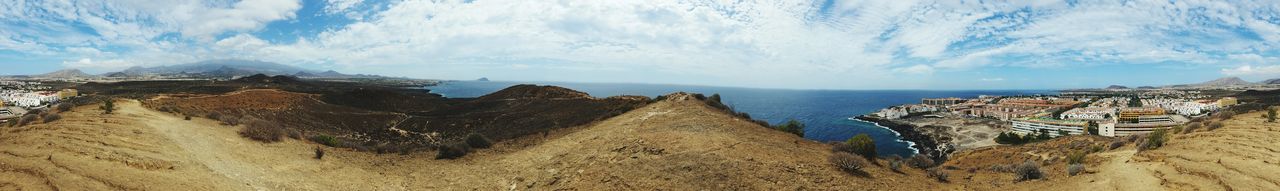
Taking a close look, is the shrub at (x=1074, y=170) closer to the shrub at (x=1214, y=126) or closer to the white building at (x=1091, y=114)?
the shrub at (x=1214, y=126)

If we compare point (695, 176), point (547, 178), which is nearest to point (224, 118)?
point (547, 178)

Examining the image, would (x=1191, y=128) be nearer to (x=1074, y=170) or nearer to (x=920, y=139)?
(x=1074, y=170)

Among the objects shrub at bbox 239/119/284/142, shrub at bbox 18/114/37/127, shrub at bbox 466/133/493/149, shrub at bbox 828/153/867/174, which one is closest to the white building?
shrub at bbox 828/153/867/174

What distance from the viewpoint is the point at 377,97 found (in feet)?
180

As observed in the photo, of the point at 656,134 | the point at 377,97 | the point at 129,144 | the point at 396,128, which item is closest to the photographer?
the point at 129,144

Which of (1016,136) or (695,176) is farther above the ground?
(695,176)

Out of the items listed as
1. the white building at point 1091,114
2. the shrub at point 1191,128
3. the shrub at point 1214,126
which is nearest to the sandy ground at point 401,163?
the shrub at point 1191,128

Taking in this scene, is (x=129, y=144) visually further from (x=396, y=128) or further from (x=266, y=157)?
(x=396, y=128)

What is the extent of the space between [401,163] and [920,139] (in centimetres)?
7074

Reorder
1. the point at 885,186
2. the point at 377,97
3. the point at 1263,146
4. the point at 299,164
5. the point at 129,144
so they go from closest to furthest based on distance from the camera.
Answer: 1. the point at 885,186
2. the point at 129,144
3. the point at 299,164
4. the point at 1263,146
5. the point at 377,97

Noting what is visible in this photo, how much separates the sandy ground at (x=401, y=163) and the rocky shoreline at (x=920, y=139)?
136ft

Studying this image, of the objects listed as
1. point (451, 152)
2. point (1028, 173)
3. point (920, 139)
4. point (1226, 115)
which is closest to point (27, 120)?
point (451, 152)

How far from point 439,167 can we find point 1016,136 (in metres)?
74.5

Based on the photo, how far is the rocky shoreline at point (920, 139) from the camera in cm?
5789
